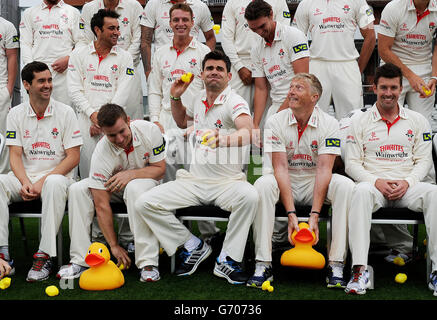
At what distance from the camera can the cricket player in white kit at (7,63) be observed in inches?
233

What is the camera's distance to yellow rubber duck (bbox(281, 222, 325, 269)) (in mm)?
3783

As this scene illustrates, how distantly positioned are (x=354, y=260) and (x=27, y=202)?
8.64 ft

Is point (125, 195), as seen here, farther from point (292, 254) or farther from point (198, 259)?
point (292, 254)

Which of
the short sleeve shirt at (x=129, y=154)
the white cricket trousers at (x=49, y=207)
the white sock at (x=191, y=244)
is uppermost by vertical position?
the short sleeve shirt at (x=129, y=154)

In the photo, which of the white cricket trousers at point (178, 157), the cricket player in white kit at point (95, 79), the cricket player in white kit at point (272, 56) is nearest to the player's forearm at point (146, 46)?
the cricket player in white kit at point (95, 79)

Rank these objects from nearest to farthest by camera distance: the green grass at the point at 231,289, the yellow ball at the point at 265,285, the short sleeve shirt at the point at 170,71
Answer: the green grass at the point at 231,289 → the yellow ball at the point at 265,285 → the short sleeve shirt at the point at 170,71

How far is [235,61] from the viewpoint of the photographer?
18.5 feet

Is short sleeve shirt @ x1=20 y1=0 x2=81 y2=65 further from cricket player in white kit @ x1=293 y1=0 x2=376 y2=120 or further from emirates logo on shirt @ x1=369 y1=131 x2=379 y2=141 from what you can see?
emirates logo on shirt @ x1=369 y1=131 x2=379 y2=141

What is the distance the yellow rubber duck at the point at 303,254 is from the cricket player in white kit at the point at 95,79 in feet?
7.70

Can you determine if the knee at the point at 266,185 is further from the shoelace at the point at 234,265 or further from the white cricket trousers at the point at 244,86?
the white cricket trousers at the point at 244,86

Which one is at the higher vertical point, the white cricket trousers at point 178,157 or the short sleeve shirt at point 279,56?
the short sleeve shirt at point 279,56

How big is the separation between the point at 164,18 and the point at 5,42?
6.02ft

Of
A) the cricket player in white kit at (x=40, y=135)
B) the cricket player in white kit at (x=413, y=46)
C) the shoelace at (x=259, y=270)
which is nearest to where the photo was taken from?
the shoelace at (x=259, y=270)

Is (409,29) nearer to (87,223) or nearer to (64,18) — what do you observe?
(87,223)
